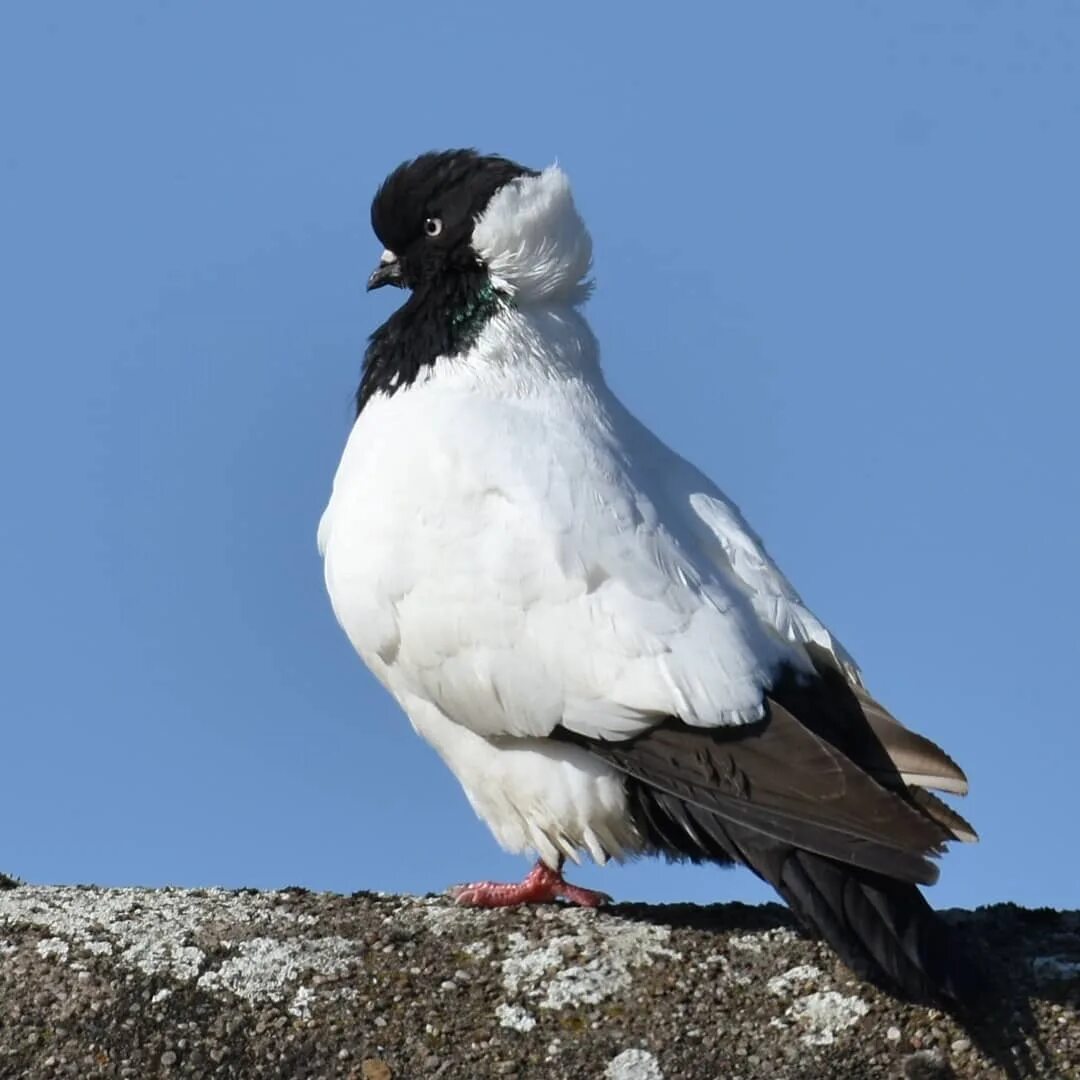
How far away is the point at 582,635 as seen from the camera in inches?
302

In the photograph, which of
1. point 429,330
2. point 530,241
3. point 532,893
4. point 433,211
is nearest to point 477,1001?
point 532,893

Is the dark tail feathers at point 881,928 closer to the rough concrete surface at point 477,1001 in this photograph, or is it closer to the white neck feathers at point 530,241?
the rough concrete surface at point 477,1001

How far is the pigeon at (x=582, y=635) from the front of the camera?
7.02 m

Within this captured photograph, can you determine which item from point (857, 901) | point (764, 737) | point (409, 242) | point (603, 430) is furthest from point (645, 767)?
point (409, 242)

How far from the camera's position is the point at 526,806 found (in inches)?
314

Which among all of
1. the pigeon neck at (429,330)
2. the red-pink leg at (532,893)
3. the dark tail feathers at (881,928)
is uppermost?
the pigeon neck at (429,330)

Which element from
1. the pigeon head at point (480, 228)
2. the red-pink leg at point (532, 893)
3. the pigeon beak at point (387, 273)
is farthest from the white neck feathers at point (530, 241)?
the red-pink leg at point (532, 893)

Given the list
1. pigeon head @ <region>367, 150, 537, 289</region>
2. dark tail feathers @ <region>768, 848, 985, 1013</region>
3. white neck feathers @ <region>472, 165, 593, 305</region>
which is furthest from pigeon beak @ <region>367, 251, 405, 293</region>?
dark tail feathers @ <region>768, 848, 985, 1013</region>

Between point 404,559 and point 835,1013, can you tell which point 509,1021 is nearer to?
point 835,1013

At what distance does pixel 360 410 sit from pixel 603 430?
52.0 inches

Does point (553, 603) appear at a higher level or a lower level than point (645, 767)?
higher

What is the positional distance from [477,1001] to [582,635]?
5.26ft

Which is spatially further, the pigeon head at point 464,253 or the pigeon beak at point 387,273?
the pigeon beak at point 387,273

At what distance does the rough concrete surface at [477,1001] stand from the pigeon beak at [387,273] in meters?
3.39
